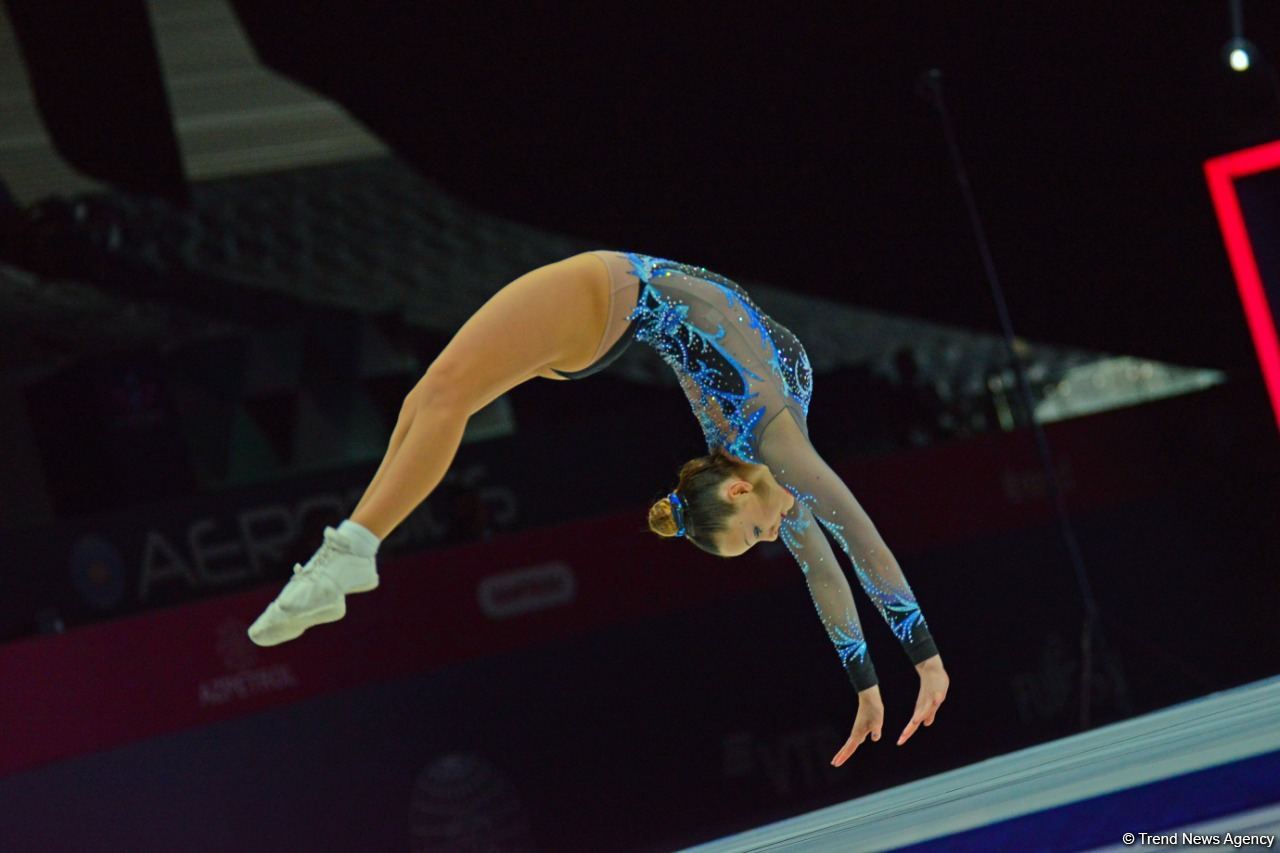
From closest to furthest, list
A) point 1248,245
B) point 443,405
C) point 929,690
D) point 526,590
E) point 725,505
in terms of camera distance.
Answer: point 443,405
point 725,505
point 929,690
point 526,590
point 1248,245

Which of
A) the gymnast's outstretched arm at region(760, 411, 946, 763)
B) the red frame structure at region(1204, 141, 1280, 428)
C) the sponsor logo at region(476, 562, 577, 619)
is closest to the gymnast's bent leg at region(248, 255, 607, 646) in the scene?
the gymnast's outstretched arm at region(760, 411, 946, 763)

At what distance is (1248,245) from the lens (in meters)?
4.83

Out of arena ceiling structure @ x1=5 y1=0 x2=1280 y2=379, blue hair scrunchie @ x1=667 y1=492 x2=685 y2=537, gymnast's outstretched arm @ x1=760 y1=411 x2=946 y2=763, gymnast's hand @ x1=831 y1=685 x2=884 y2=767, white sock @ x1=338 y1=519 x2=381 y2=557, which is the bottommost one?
gymnast's hand @ x1=831 y1=685 x2=884 y2=767

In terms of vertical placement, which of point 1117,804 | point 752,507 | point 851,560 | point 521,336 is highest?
point 521,336

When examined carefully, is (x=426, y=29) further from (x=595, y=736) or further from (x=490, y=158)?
(x=595, y=736)

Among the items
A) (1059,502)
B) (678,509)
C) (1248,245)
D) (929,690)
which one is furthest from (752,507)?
(1248,245)

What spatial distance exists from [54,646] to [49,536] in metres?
0.57

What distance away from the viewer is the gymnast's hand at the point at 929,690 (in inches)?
108

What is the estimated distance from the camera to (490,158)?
583cm

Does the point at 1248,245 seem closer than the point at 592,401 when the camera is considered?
Yes

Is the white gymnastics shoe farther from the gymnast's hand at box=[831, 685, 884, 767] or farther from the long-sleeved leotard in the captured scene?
the gymnast's hand at box=[831, 685, 884, 767]

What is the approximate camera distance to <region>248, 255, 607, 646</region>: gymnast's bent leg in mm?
2391

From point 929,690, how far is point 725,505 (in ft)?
1.92

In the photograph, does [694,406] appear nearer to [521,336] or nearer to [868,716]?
[521,336]
